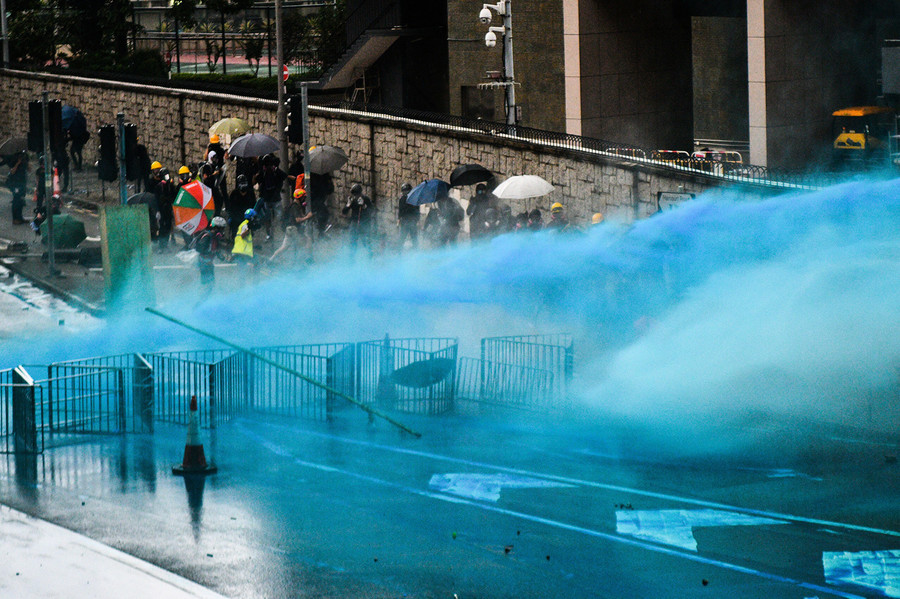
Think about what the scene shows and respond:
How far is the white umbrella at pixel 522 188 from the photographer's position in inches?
973

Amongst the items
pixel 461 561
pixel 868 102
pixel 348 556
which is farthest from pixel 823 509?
pixel 868 102

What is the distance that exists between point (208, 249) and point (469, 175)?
17.5 feet

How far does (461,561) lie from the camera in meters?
12.6

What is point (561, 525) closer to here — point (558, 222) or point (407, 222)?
point (558, 222)

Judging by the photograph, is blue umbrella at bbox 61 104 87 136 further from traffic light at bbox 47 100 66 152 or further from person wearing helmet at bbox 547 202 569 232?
person wearing helmet at bbox 547 202 569 232

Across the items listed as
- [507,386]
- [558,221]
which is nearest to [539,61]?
[558,221]

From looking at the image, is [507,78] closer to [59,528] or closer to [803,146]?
Result: [803,146]

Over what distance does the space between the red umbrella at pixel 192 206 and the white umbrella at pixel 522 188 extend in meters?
5.61

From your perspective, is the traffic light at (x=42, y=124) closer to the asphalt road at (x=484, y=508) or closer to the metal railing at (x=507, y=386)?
the asphalt road at (x=484, y=508)

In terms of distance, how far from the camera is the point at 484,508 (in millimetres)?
14039

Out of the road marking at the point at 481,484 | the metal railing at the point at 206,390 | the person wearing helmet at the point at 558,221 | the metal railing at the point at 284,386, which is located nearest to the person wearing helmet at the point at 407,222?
the person wearing helmet at the point at 558,221

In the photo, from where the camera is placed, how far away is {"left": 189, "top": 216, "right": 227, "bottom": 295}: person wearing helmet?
81.2 feet

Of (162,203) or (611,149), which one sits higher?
(611,149)

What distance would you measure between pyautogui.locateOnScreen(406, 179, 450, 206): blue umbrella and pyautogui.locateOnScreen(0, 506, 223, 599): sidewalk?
1316 cm
